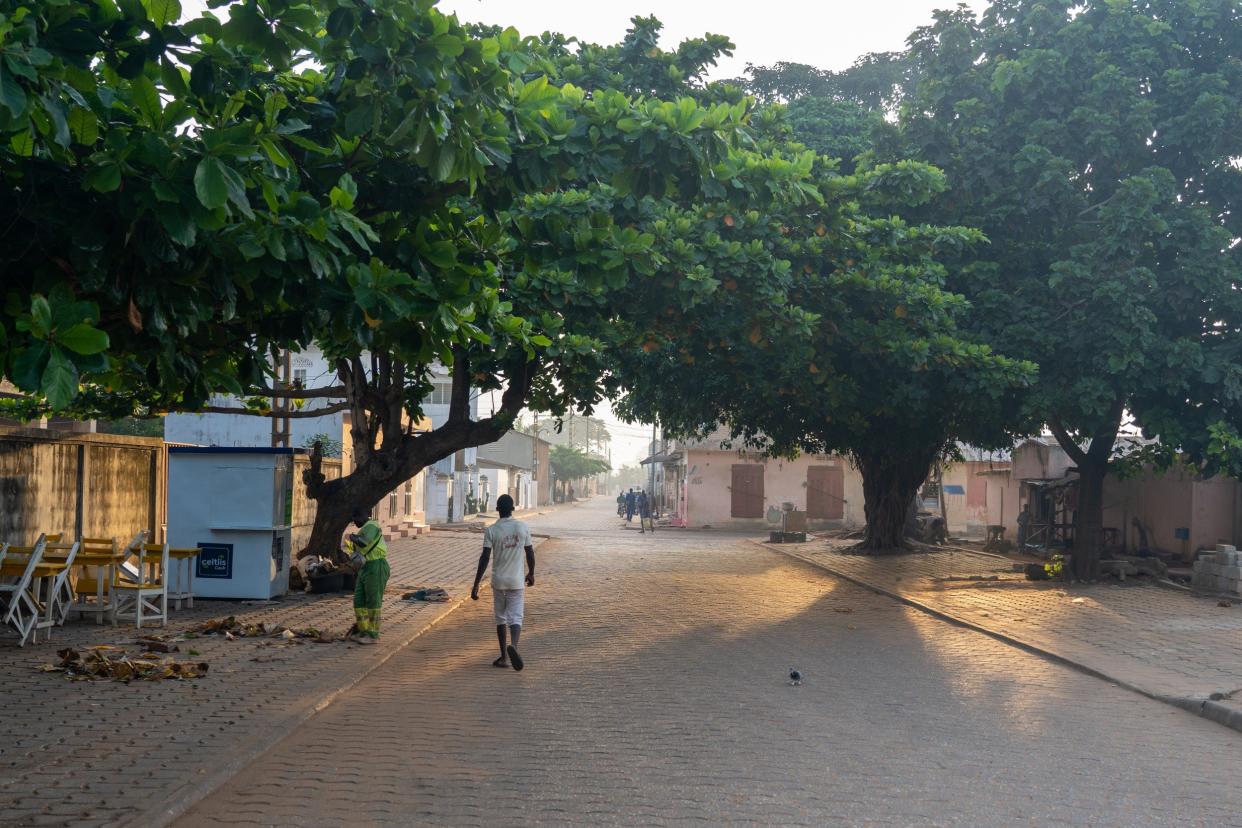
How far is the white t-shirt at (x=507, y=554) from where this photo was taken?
10805mm

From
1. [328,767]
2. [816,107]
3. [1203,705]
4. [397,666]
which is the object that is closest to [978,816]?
[328,767]

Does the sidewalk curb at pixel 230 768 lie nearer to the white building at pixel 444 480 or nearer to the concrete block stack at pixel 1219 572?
the concrete block stack at pixel 1219 572

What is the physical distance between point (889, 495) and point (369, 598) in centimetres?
2087

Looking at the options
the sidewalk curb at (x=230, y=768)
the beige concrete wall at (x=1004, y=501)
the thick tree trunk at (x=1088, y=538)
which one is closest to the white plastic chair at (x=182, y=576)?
the sidewalk curb at (x=230, y=768)

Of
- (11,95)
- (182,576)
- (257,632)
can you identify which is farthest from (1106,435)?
(11,95)

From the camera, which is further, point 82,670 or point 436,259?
point 82,670

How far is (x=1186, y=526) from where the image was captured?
2559cm

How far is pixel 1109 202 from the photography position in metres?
18.5

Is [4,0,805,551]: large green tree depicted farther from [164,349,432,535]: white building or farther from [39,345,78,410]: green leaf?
[164,349,432,535]: white building

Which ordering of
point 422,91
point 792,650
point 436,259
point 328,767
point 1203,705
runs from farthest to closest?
point 792,650 → point 1203,705 → point 328,767 → point 436,259 → point 422,91

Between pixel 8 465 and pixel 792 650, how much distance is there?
8740 millimetres

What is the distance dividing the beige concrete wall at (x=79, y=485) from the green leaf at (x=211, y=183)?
954 centimetres

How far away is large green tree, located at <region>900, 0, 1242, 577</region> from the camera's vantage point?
1823cm

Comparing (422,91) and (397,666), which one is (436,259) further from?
(397,666)
